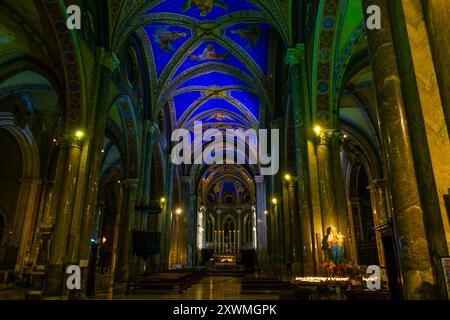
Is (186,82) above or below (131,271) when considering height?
above

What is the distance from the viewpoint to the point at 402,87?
3.91 m

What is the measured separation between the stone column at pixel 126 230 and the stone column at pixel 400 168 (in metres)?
11.8

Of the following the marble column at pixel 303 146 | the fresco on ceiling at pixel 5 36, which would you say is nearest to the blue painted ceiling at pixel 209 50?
the marble column at pixel 303 146

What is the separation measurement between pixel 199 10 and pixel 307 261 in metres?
11.1

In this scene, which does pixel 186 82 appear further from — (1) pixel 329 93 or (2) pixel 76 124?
(1) pixel 329 93

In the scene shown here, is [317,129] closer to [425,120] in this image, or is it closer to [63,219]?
[425,120]

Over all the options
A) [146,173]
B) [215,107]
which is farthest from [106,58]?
[215,107]

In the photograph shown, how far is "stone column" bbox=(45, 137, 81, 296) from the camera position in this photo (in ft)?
26.2

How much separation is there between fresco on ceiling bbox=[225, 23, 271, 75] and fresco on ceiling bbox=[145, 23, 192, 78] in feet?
7.29

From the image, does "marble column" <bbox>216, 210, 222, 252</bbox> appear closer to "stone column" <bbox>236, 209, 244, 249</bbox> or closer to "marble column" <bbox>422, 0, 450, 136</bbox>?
"stone column" <bbox>236, 209, 244, 249</bbox>

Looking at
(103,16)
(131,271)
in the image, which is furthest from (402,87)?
(131,271)

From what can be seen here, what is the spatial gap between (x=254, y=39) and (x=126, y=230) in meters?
10.6

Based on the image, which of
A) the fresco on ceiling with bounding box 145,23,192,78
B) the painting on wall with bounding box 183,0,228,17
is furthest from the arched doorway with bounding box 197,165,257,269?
the painting on wall with bounding box 183,0,228,17

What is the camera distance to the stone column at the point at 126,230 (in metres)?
13.0
